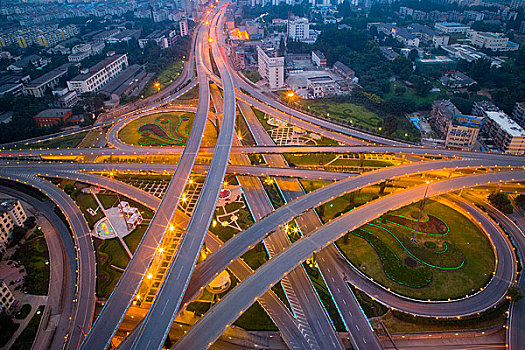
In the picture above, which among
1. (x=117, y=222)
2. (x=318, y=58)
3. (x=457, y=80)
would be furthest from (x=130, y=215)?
(x=457, y=80)

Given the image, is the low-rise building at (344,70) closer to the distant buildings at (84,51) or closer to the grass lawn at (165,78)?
the grass lawn at (165,78)

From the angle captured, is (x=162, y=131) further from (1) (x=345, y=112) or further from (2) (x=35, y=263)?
(1) (x=345, y=112)

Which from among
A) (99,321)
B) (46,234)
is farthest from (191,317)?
(46,234)

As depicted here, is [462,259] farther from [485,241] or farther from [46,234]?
[46,234]

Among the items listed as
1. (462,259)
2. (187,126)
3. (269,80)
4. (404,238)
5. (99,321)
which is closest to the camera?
(99,321)

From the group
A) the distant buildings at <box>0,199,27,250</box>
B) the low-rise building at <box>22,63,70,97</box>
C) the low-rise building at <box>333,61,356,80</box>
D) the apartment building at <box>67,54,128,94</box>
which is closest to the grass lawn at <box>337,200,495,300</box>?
the distant buildings at <box>0,199,27,250</box>

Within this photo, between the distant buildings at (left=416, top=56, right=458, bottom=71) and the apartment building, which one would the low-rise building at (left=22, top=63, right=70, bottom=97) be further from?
the distant buildings at (left=416, top=56, right=458, bottom=71)
